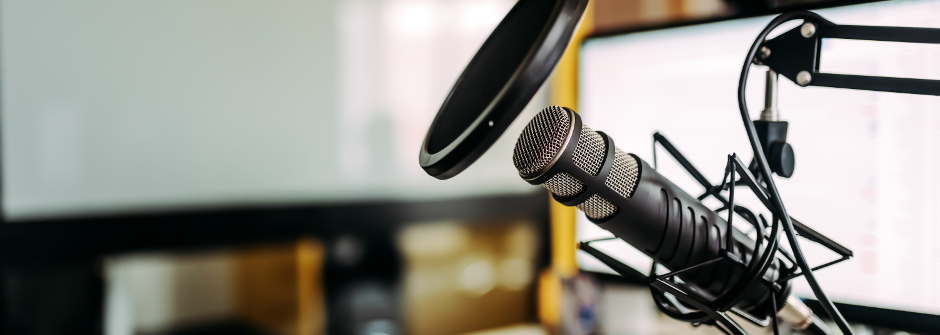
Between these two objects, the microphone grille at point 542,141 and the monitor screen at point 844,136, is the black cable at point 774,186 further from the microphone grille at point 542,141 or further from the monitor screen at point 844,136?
the monitor screen at point 844,136

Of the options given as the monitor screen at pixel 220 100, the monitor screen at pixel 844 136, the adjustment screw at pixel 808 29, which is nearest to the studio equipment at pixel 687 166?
the adjustment screw at pixel 808 29

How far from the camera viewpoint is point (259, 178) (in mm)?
964

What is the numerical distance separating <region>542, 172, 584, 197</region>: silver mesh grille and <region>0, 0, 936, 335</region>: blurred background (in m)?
0.36

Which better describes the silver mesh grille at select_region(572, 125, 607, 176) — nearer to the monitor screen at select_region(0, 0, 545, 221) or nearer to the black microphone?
the black microphone

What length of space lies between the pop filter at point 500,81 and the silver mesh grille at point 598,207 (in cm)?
8

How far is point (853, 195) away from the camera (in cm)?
49

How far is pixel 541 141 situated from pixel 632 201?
6cm

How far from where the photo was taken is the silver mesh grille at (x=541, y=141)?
271mm

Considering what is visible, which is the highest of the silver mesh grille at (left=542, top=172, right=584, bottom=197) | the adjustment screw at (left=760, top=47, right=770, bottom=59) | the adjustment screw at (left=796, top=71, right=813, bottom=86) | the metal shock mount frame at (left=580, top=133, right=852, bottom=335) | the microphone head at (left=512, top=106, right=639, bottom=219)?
the adjustment screw at (left=760, top=47, right=770, bottom=59)

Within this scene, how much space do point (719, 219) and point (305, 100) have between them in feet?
2.65

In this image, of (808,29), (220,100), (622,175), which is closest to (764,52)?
(808,29)

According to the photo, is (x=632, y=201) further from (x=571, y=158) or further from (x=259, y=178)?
(x=259, y=178)

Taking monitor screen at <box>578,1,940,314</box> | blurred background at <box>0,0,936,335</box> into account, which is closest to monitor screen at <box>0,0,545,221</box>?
blurred background at <box>0,0,936,335</box>

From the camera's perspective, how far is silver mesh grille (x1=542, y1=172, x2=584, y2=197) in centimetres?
28
